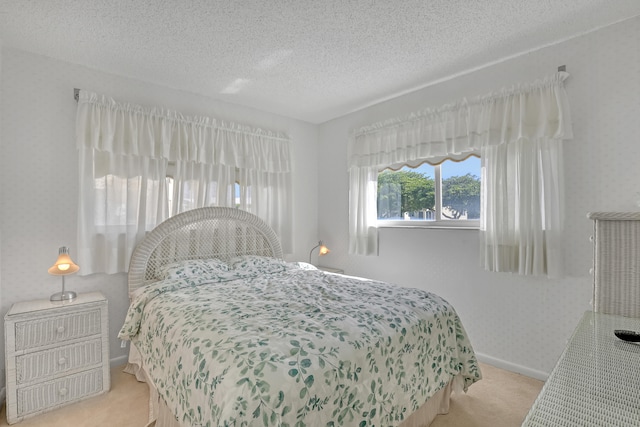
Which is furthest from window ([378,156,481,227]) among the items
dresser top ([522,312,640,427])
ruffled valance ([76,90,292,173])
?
dresser top ([522,312,640,427])

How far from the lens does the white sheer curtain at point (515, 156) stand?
231 cm

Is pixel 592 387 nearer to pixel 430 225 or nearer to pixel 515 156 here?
pixel 515 156

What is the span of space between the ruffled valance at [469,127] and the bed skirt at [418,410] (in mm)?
1920

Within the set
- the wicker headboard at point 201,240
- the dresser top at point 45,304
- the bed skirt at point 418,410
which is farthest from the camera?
the wicker headboard at point 201,240

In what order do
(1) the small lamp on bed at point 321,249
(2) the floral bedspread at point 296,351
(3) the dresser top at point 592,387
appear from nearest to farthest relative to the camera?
(3) the dresser top at point 592,387 → (2) the floral bedspread at point 296,351 → (1) the small lamp on bed at point 321,249

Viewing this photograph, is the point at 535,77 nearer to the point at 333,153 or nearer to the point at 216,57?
the point at 333,153

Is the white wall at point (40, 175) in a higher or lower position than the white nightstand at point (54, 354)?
higher

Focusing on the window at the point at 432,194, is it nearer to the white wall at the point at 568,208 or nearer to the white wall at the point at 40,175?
the white wall at the point at 568,208

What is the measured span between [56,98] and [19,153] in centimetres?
53

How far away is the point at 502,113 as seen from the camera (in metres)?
2.56

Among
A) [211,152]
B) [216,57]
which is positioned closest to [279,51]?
[216,57]

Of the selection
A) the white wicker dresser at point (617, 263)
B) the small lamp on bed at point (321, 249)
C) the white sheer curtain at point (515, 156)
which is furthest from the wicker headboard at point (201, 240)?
the white wicker dresser at point (617, 263)

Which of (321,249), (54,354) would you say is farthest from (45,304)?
(321,249)

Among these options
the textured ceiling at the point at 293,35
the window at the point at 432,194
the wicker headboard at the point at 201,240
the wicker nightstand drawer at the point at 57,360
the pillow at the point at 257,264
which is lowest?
the wicker nightstand drawer at the point at 57,360
